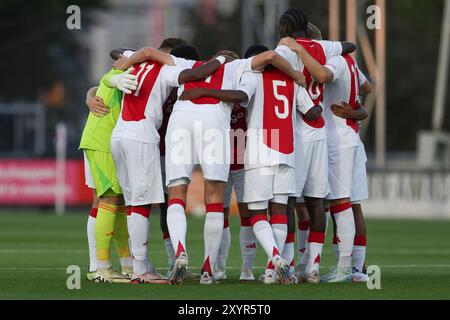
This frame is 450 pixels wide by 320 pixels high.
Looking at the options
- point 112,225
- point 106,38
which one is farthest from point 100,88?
point 106,38

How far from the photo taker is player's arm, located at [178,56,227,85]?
524 inches

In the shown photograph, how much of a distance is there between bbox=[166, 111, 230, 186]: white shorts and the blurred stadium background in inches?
928

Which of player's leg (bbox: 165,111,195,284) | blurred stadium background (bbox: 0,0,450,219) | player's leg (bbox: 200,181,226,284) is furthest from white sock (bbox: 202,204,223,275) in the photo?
blurred stadium background (bbox: 0,0,450,219)

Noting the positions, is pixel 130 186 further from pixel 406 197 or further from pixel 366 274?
pixel 406 197

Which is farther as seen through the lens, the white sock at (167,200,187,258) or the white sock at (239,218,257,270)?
the white sock at (239,218,257,270)

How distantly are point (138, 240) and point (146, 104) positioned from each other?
4.29 ft

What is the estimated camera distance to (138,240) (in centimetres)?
1351

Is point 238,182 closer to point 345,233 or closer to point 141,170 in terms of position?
point 141,170

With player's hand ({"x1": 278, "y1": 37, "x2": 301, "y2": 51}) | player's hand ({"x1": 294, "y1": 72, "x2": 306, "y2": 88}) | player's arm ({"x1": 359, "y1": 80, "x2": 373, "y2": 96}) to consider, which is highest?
player's hand ({"x1": 278, "y1": 37, "x2": 301, "y2": 51})

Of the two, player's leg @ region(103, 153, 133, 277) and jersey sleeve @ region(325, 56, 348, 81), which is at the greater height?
jersey sleeve @ region(325, 56, 348, 81)

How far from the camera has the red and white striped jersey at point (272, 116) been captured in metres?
13.5

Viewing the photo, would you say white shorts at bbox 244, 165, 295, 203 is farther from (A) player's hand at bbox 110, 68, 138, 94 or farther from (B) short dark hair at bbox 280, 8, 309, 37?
(A) player's hand at bbox 110, 68, 138, 94

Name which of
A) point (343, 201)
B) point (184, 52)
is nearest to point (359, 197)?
point (343, 201)

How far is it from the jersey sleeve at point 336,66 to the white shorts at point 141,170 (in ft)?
6.08
